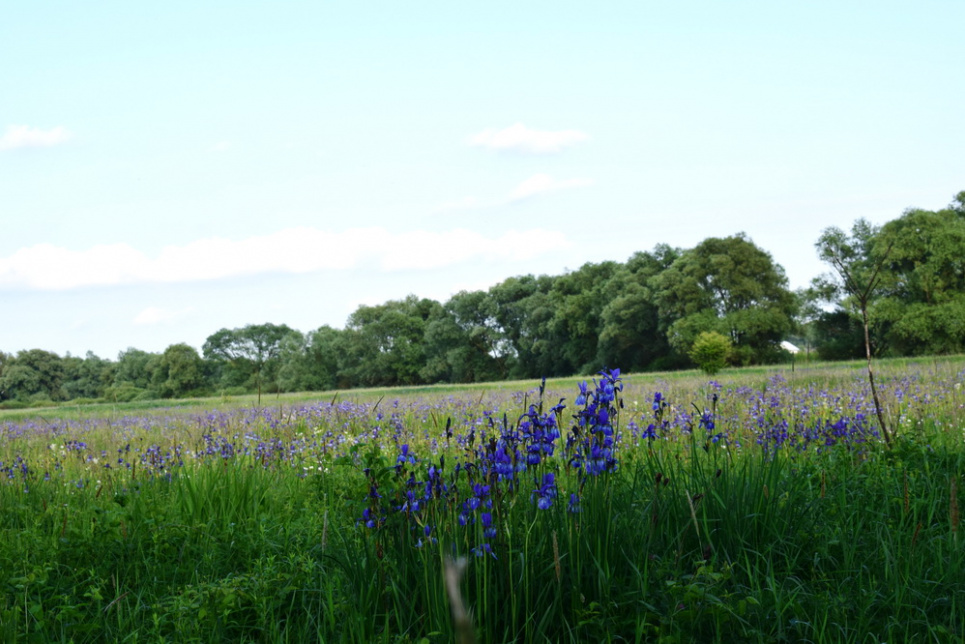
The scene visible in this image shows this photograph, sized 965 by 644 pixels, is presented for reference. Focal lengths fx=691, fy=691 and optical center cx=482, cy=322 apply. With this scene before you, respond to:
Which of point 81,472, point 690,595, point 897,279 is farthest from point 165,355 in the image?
point 690,595

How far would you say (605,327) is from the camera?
194ft

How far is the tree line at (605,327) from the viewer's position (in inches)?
1868

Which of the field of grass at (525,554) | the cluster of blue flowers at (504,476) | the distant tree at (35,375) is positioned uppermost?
the distant tree at (35,375)

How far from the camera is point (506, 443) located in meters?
3.07

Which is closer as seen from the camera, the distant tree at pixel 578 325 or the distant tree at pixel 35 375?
the distant tree at pixel 578 325

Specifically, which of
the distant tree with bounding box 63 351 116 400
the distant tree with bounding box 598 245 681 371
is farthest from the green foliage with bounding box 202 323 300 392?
the distant tree with bounding box 598 245 681 371

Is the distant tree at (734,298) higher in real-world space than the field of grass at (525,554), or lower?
higher

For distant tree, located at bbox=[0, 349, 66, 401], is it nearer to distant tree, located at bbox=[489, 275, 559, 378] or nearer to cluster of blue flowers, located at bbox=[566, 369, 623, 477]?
distant tree, located at bbox=[489, 275, 559, 378]

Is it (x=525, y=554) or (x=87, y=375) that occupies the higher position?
(x=87, y=375)

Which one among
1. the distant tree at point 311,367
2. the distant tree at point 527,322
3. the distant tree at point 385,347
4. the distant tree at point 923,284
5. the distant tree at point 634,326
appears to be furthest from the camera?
the distant tree at point 311,367

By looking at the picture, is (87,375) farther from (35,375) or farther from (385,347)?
(385,347)

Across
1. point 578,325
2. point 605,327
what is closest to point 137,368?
point 578,325

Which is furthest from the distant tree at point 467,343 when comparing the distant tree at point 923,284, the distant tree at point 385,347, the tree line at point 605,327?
the distant tree at point 923,284

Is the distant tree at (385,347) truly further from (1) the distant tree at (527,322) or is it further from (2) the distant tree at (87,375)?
(2) the distant tree at (87,375)
